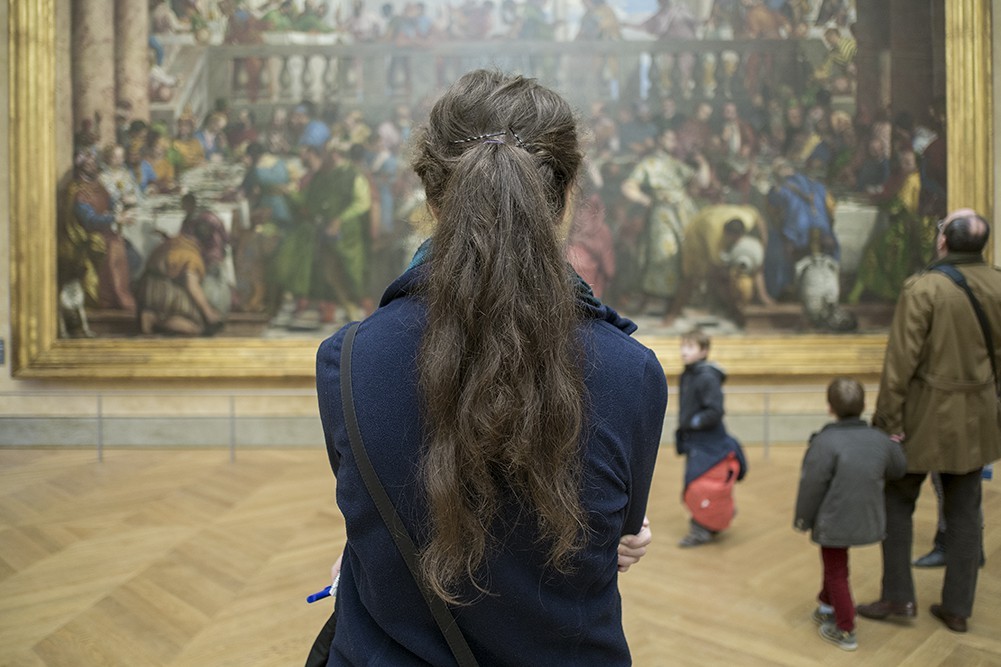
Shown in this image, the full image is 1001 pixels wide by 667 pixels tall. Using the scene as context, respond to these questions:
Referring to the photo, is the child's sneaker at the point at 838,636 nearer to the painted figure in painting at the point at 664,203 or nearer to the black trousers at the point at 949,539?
the black trousers at the point at 949,539

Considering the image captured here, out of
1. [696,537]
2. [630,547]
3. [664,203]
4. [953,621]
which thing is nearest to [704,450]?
[696,537]

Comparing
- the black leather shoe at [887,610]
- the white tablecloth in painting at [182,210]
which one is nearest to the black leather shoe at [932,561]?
the black leather shoe at [887,610]

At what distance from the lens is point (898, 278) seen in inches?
370

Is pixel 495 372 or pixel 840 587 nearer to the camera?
pixel 495 372

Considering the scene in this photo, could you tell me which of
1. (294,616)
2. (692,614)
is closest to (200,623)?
(294,616)

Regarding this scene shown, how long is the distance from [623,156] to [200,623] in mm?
7039

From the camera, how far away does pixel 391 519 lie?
1.19m

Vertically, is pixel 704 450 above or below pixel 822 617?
above

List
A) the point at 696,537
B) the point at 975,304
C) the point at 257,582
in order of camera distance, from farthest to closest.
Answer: the point at 696,537, the point at 257,582, the point at 975,304

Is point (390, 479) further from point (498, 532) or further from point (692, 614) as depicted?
point (692, 614)

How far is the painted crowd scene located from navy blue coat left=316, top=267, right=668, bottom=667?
318 inches

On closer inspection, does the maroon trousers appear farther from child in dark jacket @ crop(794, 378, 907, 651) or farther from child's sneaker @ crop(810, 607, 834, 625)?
child's sneaker @ crop(810, 607, 834, 625)

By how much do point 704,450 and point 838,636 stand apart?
1.74 metres

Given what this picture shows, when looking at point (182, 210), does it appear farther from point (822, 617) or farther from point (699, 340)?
point (822, 617)
